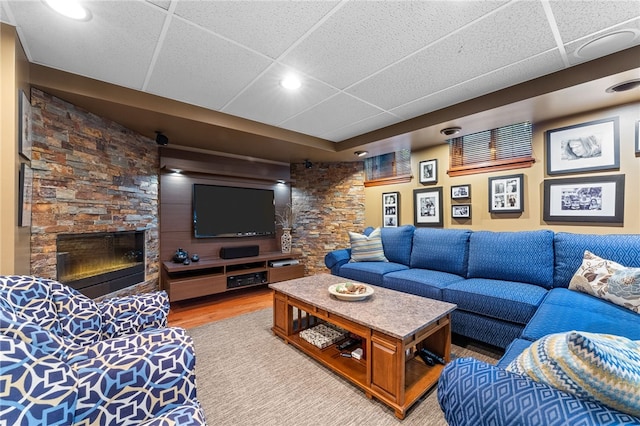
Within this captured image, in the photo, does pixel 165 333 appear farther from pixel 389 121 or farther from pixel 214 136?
pixel 389 121

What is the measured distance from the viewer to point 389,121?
3152 mm

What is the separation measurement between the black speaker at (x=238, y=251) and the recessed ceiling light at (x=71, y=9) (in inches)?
112

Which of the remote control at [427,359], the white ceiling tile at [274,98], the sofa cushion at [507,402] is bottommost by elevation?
the remote control at [427,359]

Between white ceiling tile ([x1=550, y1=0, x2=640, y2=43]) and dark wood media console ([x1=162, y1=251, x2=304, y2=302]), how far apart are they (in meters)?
3.80

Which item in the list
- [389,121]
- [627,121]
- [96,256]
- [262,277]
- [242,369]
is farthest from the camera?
[262,277]

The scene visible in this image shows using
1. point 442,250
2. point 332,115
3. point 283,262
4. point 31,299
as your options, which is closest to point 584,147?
point 442,250

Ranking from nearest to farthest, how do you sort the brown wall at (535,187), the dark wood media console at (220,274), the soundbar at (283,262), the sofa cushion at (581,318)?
1. the sofa cushion at (581,318)
2. the brown wall at (535,187)
3. the dark wood media console at (220,274)
4. the soundbar at (283,262)

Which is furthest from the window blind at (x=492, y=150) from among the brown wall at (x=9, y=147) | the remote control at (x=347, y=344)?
the brown wall at (x=9, y=147)

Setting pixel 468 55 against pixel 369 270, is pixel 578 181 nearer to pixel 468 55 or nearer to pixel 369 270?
pixel 468 55

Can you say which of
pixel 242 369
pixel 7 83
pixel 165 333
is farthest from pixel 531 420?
pixel 7 83

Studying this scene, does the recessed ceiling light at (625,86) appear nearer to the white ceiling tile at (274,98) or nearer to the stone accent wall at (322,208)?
the white ceiling tile at (274,98)

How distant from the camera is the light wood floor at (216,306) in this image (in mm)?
2943

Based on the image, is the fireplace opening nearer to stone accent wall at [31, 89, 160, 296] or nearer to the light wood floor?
stone accent wall at [31, 89, 160, 296]

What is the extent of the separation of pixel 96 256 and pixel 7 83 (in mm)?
1715
